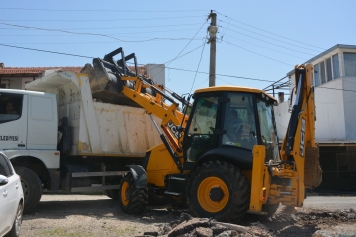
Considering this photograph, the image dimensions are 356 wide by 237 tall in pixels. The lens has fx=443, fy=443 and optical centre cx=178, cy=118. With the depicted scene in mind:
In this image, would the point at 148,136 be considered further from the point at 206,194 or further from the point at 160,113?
the point at 206,194

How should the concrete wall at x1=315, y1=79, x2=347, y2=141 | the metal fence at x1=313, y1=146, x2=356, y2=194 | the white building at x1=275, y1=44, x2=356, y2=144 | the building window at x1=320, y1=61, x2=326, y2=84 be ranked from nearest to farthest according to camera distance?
the metal fence at x1=313, y1=146, x2=356, y2=194
the white building at x1=275, y1=44, x2=356, y2=144
the concrete wall at x1=315, y1=79, x2=347, y2=141
the building window at x1=320, y1=61, x2=326, y2=84

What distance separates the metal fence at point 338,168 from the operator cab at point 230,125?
13.8 meters

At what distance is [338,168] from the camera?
22594mm

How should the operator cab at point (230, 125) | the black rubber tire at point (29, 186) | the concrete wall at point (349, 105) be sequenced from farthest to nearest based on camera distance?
the concrete wall at point (349, 105), the black rubber tire at point (29, 186), the operator cab at point (230, 125)

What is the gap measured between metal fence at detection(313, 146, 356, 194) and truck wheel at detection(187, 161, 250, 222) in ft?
47.7

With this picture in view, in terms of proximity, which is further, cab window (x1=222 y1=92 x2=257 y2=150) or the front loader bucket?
the front loader bucket

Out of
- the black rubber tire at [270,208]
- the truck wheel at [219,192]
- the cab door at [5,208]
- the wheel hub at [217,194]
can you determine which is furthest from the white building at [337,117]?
the cab door at [5,208]

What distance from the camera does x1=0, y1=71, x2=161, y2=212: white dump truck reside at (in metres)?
10.0

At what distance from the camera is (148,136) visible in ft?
40.5

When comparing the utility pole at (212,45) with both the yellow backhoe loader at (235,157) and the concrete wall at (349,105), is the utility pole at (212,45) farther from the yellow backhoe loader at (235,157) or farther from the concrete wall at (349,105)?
the yellow backhoe loader at (235,157)

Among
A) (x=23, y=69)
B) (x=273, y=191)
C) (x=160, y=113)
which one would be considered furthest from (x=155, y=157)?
(x=23, y=69)

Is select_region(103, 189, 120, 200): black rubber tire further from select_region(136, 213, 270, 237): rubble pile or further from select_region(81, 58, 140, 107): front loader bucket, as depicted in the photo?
select_region(136, 213, 270, 237): rubble pile

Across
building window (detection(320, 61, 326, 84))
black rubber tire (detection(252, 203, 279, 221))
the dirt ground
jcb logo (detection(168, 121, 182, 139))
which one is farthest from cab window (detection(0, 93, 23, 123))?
building window (detection(320, 61, 326, 84))

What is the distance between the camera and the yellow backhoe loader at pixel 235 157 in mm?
8367
